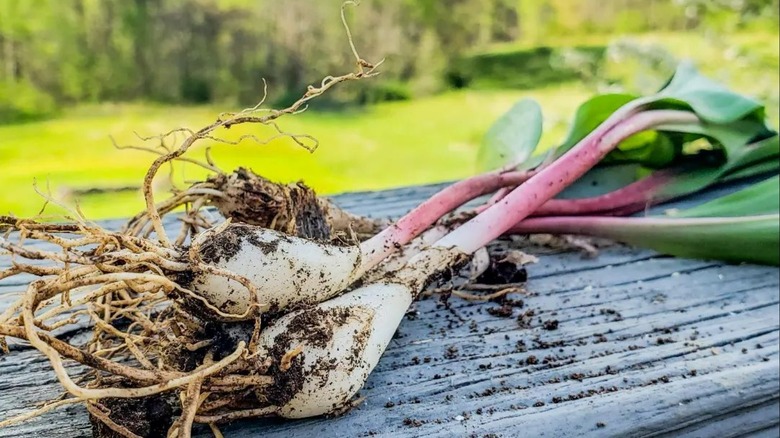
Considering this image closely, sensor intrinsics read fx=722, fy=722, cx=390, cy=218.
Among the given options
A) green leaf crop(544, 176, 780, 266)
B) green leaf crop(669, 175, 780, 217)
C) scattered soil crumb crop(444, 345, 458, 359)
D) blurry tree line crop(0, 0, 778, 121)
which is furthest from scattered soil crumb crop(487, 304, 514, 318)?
blurry tree line crop(0, 0, 778, 121)

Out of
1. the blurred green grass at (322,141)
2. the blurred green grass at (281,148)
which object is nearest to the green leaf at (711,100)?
the blurred green grass at (322,141)

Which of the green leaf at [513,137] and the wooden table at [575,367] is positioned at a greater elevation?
the green leaf at [513,137]

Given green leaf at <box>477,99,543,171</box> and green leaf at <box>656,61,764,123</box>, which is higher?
green leaf at <box>656,61,764,123</box>


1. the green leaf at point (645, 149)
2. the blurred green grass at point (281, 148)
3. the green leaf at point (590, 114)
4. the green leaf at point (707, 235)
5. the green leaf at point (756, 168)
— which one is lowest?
the blurred green grass at point (281, 148)

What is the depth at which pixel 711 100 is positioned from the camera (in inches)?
57.6

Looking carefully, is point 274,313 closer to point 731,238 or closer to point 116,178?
point 731,238

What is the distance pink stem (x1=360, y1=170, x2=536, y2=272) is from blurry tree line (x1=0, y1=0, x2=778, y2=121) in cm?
231

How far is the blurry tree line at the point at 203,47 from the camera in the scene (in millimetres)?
3307

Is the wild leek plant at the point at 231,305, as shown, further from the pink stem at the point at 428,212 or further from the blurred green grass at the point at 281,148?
the blurred green grass at the point at 281,148

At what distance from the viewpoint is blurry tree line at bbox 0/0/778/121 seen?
10.8 feet

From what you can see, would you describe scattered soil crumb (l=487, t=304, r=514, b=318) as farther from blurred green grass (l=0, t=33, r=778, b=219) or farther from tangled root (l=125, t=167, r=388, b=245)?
blurred green grass (l=0, t=33, r=778, b=219)

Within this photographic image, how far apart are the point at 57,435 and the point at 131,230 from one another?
1.23ft

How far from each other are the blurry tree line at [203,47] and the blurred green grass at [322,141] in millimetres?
116

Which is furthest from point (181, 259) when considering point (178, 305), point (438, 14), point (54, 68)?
point (438, 14)
